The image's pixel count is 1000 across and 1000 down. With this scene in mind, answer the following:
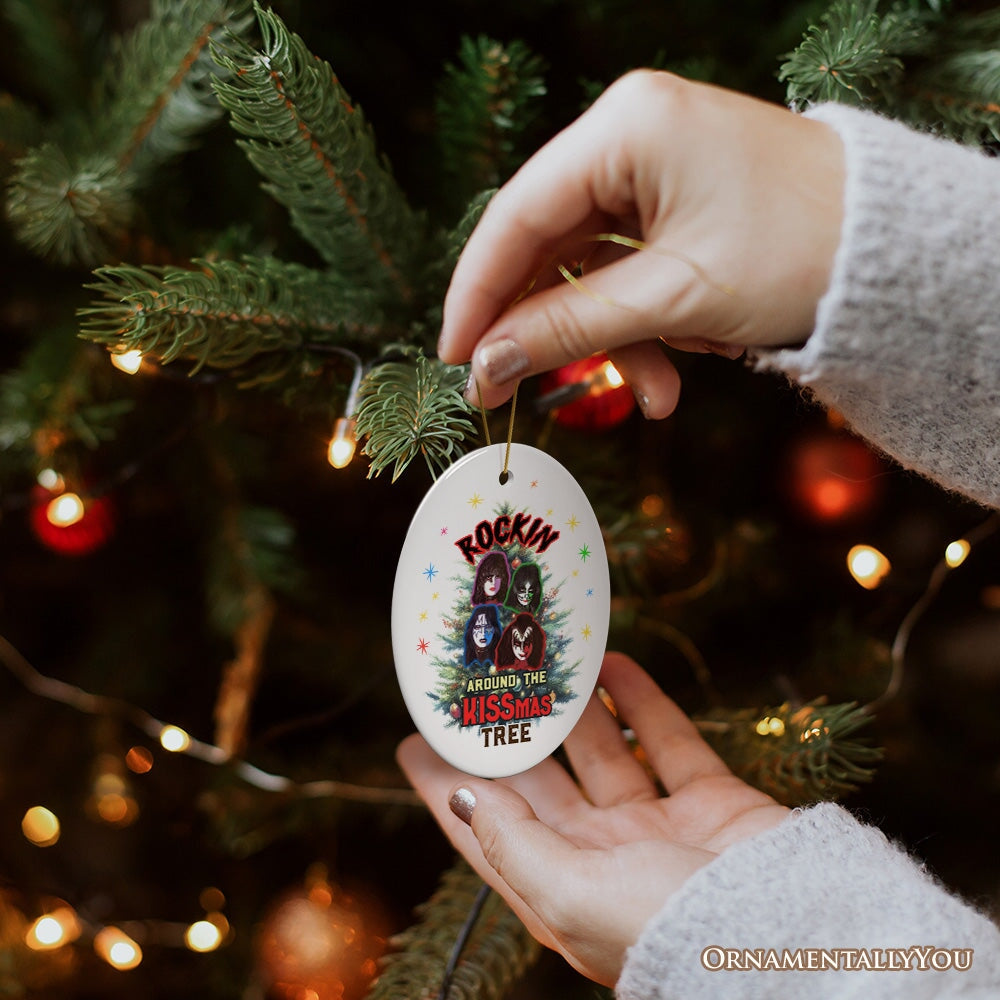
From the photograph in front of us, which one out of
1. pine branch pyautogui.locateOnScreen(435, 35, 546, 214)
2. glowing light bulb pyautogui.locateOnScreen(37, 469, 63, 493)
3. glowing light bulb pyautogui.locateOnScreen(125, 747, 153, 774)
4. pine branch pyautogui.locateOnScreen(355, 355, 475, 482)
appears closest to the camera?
pine branch pyautogui.locateOnScreen(355, 355, 475, 482)

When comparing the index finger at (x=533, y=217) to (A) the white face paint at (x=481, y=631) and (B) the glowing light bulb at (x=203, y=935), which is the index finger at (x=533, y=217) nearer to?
(A) the white face paint at (x=481, y=631)

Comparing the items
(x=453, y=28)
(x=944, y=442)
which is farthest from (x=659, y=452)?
(x=453, y=28)

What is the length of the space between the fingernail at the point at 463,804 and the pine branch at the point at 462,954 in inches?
4.7

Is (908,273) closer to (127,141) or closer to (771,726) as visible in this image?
(771,726)

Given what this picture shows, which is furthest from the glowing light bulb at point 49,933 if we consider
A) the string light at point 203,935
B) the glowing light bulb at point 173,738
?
the glowing light bulb at point 173,738

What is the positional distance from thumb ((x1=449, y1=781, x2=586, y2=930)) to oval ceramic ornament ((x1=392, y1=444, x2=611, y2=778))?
0.08 ft

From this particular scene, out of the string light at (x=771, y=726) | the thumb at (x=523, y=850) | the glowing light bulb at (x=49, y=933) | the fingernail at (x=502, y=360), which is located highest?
the fingernail at (x=502, y=360)

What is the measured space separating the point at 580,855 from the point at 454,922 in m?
0.19

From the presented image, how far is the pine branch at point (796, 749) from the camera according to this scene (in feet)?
1.86

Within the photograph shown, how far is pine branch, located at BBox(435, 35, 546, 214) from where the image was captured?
0.54 m

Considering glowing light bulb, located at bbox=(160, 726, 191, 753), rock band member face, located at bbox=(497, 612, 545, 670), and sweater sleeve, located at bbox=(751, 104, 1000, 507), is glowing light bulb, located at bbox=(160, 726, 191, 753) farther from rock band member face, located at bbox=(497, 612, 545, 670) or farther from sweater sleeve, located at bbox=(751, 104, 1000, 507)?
sweater sleeve, located at bbox=(751, 104, 1000, 507)

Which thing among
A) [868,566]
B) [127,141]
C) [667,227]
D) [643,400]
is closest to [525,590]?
[643,400]

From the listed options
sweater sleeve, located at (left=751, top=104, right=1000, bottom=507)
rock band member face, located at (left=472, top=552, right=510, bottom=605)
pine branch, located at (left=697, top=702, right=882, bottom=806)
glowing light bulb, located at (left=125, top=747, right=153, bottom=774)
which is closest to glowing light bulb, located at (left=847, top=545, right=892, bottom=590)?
pine branch, located at (left=697, top=702, right=882, bottom=806)

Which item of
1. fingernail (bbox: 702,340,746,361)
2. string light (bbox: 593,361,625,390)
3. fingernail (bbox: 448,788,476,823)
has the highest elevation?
fingernail (bbox: 702,340,746,361)
